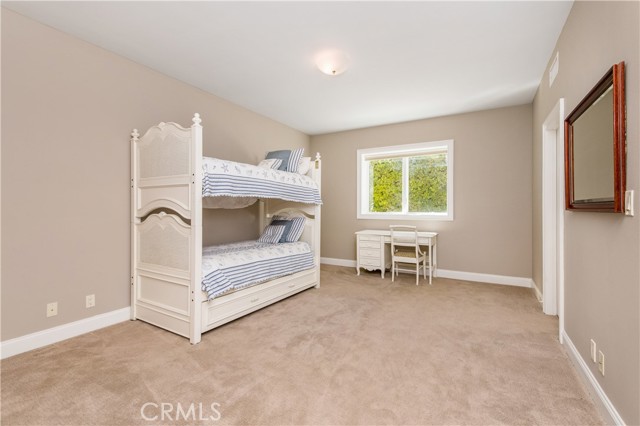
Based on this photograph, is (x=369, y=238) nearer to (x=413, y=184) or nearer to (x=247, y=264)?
(x=413, y=184)

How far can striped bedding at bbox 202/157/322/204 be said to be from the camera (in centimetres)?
253

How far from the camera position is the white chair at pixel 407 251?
409cm

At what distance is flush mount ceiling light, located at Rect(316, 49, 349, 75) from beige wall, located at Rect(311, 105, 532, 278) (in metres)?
2.29

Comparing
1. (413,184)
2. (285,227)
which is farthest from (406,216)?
(285,227)

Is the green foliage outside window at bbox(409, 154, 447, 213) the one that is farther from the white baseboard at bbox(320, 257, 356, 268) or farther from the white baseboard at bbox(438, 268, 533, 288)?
the white baseboard at bbox(320, 257, 356, 268)

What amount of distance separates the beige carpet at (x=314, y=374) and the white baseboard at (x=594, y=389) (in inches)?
1.7

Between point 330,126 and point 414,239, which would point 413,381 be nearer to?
point 414,239

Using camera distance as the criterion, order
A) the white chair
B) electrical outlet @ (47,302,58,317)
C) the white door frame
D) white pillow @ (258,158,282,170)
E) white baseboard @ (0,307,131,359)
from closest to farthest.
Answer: white baseboard @ (0,307,131,359) → electrical outlet @ (47,302,58,317) → the white door frame → white pillow @ (258,158,282,170) → the white chair

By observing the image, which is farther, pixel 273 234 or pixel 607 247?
pixel 273 234

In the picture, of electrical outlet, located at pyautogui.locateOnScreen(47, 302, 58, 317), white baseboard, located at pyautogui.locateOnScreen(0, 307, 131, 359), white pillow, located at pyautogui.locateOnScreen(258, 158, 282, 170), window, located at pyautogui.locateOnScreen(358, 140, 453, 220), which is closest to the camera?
white baseboard, located at pyautogui.locateOnScreen(0, 307, 131, 359)

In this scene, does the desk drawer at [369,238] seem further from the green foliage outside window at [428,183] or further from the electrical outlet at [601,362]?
the electrical outlet at [601,362]

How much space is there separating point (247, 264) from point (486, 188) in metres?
3.55

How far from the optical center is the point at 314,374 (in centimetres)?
191

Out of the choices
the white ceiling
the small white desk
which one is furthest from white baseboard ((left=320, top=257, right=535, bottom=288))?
the white ceiling
